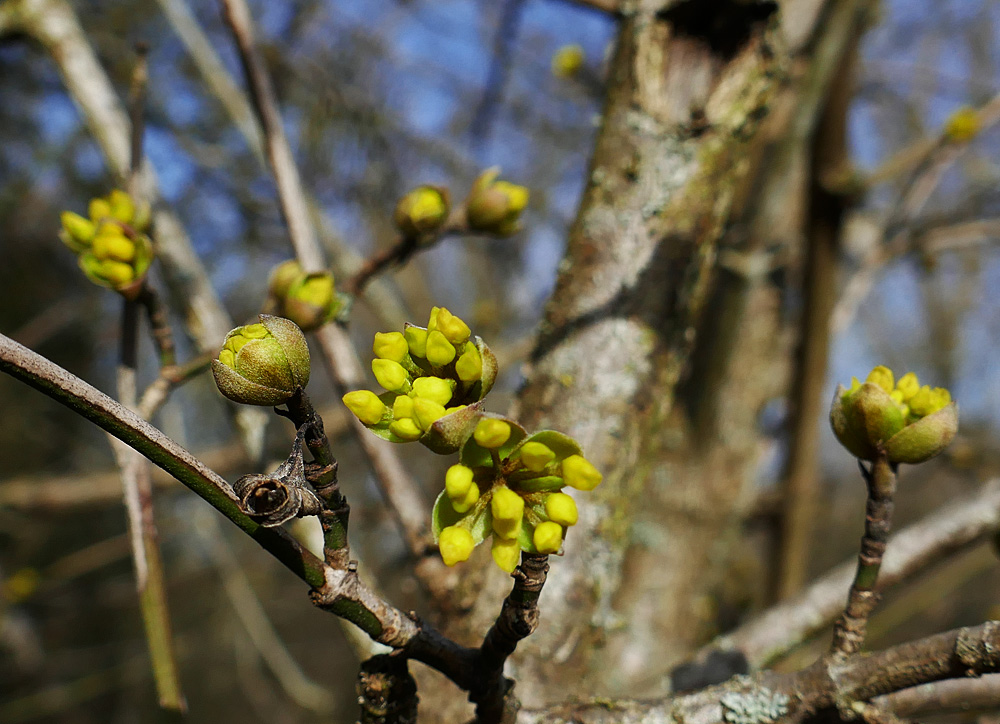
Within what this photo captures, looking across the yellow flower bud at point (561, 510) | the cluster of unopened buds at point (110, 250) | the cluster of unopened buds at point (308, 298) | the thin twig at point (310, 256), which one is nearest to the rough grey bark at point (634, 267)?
the thin twig at point (310, 256)

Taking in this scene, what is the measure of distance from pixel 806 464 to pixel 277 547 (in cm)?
223

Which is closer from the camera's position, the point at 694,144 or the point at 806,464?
the point at 694,144

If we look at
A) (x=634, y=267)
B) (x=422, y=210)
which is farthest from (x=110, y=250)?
(x=634, y=267)

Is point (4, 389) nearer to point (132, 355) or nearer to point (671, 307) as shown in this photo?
point (132, 355)

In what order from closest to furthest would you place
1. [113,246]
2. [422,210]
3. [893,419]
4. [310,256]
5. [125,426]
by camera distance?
1. [125,426]
2. [893,419]
3. [113,246]
4. [422,210]
5. [310,256]

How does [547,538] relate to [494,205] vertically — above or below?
below

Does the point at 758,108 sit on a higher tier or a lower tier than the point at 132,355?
higher

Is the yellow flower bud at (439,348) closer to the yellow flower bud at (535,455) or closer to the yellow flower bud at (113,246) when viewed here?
the yellow flower bud at (535,455)

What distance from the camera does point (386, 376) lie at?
58 centimetres

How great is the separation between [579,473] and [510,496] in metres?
0.06

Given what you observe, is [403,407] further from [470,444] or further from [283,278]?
[283,278]

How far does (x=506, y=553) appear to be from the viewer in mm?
556

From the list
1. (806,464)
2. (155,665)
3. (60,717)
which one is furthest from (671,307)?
(60,717)

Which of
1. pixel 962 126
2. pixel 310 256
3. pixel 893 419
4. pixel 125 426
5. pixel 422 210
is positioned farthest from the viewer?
pixel 962 126
